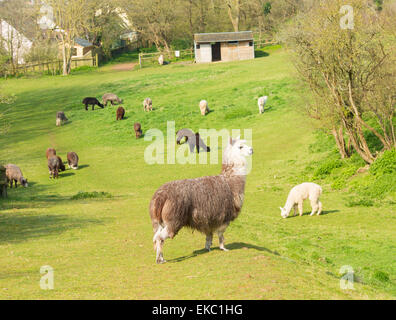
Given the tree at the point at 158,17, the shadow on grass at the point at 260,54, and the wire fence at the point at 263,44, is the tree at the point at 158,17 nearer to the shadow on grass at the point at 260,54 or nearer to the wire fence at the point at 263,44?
the wire fence at the point at 263,44

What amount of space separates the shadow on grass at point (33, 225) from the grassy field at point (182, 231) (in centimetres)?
3

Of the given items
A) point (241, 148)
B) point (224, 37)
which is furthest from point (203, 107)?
point (241, 148)

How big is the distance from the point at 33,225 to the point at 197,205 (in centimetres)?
762

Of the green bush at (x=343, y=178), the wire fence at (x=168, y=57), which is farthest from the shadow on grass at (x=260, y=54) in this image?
the green bush at (x=343, y=178)

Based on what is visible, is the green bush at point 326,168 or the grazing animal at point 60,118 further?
the grazing animal at point 60,118

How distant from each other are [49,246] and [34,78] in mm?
61768

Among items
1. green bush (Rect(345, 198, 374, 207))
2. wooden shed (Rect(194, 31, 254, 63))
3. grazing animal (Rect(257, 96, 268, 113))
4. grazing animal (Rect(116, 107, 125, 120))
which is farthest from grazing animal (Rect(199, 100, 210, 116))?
wooden shed (Rect(194, 31, 254, 63))

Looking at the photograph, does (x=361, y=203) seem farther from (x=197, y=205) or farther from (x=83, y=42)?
(x=83, y=42)

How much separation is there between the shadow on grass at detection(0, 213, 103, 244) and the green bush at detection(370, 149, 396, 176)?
40.6ft

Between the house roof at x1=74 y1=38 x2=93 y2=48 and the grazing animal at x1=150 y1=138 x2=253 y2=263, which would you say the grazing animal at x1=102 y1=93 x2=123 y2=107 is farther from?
the grazing animal at x1=150 y1=138 x2=253 y2=263

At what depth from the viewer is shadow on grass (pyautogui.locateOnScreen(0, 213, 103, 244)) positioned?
15349 millimetres

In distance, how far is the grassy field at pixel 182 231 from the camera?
982 cm

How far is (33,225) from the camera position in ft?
55.4
